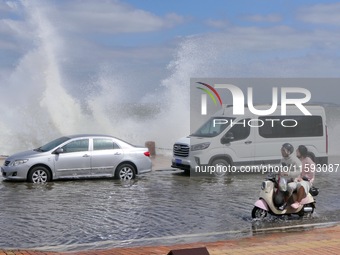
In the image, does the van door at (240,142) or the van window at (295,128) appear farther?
the van window at (295,128)

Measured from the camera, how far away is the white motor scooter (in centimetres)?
1112

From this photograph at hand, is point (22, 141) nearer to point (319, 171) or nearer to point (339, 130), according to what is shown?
point (339, 130)

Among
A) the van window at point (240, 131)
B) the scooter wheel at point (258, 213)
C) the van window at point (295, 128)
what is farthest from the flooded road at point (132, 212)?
the van window at point (295, 128)

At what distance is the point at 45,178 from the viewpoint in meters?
17.1

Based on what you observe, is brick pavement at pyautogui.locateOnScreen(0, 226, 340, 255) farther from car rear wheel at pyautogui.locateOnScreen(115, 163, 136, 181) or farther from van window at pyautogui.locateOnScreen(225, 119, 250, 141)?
van window at pyautogui.locateOnScreen(225, 119, 250, 141)

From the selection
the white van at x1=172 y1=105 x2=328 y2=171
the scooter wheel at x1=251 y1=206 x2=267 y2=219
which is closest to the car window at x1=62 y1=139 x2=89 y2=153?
the white van at x1=172 y1=105 x2=328 y2=171

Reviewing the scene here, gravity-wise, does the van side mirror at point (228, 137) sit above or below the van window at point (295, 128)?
below

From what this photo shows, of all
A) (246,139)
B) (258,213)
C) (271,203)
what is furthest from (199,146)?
(271,203)

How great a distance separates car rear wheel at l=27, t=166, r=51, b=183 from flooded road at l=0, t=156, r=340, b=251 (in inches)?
10.7

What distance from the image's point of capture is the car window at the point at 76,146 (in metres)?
17.7

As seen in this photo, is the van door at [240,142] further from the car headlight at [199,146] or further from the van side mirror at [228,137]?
the car headlight at [199,146]

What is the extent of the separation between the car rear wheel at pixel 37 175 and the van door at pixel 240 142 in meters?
6.08

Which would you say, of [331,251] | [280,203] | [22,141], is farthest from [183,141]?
[22,141]

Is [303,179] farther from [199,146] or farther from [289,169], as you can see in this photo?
[199,146]
